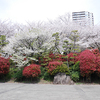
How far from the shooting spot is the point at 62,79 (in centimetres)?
938

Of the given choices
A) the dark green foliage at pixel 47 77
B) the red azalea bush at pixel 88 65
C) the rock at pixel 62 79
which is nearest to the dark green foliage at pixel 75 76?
the rock at pixel 62 79

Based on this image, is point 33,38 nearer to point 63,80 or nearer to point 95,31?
point 63,80

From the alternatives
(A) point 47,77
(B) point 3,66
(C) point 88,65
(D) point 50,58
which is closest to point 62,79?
(A) point 47,77

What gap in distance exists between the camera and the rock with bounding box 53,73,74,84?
30.6 feet

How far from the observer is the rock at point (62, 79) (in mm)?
9331

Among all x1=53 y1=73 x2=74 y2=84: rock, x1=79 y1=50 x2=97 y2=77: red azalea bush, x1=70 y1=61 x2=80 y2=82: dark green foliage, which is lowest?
x1=53 y1=73 x2=74 y2=84: rock

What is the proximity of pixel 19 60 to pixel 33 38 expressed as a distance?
8.16ft

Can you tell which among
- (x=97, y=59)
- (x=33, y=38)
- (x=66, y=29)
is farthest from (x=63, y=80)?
(x=66, y=29)

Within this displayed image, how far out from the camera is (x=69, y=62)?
10891 millimetres

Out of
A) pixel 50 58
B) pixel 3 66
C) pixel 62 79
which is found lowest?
pixel 62 79
